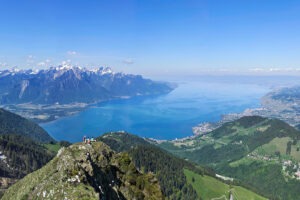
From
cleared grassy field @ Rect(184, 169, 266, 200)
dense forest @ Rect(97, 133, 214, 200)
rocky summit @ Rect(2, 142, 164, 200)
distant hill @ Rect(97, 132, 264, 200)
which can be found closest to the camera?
rocky summit @ Rect(2, 142, 164, 200)

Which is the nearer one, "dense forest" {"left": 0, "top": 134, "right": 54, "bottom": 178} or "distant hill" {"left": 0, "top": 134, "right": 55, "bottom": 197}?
"distant hill" {"left": 0, "top": 134, "right": 55, "bottom": 197}

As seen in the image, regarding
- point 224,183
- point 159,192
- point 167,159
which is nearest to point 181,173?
point 167,159

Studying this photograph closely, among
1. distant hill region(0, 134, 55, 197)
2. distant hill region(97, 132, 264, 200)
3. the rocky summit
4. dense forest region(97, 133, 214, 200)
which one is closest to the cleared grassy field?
distant hill region(97, 132, 264, 200)

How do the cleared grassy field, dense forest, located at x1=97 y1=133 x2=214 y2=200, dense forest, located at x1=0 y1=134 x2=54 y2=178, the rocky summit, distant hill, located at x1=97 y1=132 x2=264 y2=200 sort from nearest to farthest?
Answer: the rocky summit, dense forest, located at x1=0 y1=134 x2=54 y2=178, the cleared grassy field, distant hill, located at x1=97 y1=132 x2=264 y2=200, dense forest, located at x1=97 y1=133 x2=214 y2=200

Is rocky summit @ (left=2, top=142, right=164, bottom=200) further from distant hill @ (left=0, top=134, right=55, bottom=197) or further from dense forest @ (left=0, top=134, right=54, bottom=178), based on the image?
dense forest @ (left=0, top=134, right=54, bottom=178)

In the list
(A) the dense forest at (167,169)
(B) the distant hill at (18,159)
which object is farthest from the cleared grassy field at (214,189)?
(B) the distant hill at (18,159)

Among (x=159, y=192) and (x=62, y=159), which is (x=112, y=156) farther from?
(x=62, y=159)

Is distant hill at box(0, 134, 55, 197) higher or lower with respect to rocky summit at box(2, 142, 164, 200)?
lower
